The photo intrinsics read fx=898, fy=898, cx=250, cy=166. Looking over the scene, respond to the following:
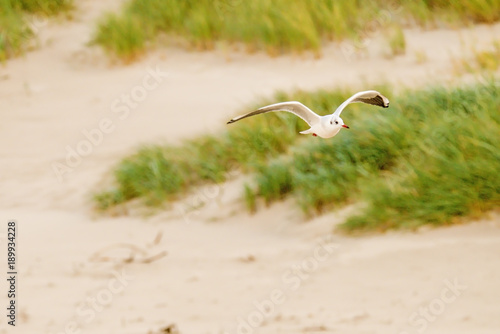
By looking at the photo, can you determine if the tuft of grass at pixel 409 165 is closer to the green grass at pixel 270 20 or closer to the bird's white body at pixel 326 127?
the green grass at pixel 270 20

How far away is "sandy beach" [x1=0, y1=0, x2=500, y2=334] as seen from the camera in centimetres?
471

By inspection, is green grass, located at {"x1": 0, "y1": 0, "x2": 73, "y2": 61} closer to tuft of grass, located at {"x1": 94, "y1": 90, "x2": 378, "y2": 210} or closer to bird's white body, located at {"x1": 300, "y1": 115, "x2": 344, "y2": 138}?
tuft of grass, located at {"x1": 94, "y1": 90, "x2": 378, "y2": 210}

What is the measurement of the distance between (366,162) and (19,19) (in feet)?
19.8

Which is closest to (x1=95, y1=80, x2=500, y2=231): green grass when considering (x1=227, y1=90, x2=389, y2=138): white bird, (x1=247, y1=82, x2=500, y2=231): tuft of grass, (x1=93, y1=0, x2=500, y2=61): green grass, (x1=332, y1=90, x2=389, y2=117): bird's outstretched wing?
(x1=247, y1=82, x2=500, y2=231): tuft of grass

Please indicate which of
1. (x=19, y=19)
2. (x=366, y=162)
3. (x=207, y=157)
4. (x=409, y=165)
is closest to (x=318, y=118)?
(x=409, y=165)

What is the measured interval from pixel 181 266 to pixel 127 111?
324 centimetres

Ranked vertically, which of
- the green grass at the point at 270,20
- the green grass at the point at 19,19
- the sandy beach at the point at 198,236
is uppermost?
the green grass at the point at 19,19

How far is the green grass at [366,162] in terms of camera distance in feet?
17.2

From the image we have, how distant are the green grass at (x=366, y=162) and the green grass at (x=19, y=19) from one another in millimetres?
3797

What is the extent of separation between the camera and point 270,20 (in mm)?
8961

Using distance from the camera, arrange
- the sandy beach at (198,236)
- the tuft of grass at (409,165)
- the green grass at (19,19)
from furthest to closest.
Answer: the green grass at (19,19) < the tuft of grass at (409,165) < the sandy beach at (198,236)

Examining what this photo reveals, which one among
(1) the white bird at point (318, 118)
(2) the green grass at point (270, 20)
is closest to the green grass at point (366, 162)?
(2) the green grass at point (270, 20)

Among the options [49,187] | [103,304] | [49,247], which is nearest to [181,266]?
[103,304]

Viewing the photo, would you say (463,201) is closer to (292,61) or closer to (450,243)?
(450,243)
